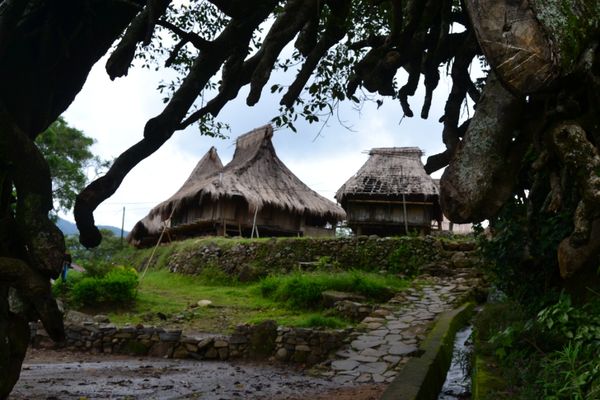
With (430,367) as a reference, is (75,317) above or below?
below

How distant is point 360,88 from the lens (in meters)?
7.00

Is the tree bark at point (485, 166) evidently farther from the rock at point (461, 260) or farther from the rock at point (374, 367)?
the rock at point (461, 260)

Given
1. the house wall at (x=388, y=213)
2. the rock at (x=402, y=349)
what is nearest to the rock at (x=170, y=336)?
the rock at (x=402, y=349)

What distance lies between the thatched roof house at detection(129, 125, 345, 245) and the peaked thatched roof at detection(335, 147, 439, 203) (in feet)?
8.03

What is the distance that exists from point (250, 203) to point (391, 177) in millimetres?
5909

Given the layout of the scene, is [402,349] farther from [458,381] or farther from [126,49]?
[126,49]

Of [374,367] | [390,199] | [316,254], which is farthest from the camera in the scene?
[390,199]

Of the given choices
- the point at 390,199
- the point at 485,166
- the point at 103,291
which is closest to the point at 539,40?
the point at 485,166

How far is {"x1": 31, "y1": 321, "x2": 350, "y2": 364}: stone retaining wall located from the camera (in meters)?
9.49

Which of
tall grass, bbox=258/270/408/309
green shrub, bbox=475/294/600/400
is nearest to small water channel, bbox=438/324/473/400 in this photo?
green shrub, bbox=475/294/600/400

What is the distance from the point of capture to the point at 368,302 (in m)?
12.9

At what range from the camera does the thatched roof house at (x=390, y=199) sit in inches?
952

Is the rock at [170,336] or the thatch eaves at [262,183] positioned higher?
the thatch eaves at [262,183]

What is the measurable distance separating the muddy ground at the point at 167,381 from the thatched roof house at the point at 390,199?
15.4 meters
